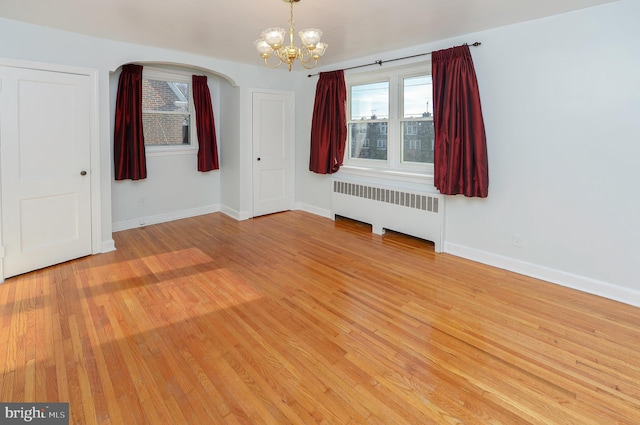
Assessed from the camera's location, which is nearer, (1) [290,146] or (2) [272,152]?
(2) [272,152]

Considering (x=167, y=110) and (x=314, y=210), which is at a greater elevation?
(x=167, y=110)

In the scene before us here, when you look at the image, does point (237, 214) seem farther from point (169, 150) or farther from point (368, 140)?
point (368, 140)

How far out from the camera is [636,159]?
2895 mm

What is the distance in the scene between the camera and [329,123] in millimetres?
5430

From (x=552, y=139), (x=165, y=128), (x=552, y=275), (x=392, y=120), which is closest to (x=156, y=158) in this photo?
(x=165, y=128)

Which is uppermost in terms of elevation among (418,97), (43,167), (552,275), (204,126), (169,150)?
(418,97)

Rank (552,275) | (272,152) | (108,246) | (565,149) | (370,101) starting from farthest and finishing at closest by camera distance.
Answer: (272,152)
(370,101)
(108,246)
(552,275)
(565,149)

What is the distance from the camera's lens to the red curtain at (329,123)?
208 inches

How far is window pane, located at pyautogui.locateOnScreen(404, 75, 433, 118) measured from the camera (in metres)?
4.46

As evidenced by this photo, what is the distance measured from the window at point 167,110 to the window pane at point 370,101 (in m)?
2.64

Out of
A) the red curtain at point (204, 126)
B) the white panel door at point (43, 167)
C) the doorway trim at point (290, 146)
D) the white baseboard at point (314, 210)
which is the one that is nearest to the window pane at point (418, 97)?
the white baseboard at point (314, 210)

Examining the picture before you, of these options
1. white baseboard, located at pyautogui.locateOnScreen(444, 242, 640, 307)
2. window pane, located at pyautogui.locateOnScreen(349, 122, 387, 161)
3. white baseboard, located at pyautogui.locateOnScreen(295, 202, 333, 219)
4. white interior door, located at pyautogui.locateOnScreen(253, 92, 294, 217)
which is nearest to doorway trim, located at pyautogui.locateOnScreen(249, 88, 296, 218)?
white interior door, located at pyautogui.locateOnScreen(253, 92, 294, 217)

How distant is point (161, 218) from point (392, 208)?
3.58m

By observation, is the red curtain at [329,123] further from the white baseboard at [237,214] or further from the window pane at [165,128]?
the window pane at [165,128]
